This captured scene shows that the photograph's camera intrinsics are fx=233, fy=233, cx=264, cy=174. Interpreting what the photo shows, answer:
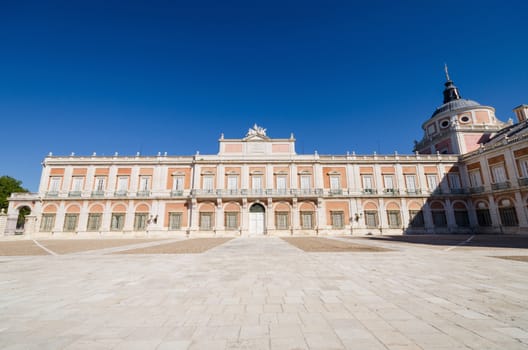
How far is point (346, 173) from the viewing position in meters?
26.6

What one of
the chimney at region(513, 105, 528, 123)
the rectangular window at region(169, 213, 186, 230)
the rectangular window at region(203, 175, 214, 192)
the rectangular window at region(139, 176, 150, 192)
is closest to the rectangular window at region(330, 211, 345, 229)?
the rectangular window at region(203, 175, 214, 192)

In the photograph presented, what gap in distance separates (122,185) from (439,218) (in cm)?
3511

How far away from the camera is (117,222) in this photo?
82.6 ft

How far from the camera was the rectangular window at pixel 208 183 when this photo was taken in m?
25.7

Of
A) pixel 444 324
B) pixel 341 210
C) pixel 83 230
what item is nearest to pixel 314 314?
pixel 444 324

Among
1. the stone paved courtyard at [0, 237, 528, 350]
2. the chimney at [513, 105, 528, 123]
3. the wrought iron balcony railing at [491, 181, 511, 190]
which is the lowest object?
the stone paved courtyard at [0, 237, 528, 350]

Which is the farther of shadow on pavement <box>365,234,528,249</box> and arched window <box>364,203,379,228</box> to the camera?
arched window <box>364,203,379,228</box>

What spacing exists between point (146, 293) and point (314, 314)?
9.92ft

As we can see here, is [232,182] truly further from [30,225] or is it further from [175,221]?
[30,225]

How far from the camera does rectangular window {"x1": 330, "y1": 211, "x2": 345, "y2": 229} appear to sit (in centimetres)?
2512

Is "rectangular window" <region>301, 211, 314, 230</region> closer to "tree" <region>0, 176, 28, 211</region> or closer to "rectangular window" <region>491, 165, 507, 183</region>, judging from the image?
"rectangular window" <region>491, 165, 507, 183</region>

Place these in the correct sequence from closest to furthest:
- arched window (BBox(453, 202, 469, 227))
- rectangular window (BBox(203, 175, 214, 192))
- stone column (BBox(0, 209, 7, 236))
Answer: stone column (BBox(0, 209, 7, 236)) < arched window (BBox(453, 202, 469, 227)) < rectangular window (BBox(203, 175, 214, 192))

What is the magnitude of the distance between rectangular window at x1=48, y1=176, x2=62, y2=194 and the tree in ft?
63.2

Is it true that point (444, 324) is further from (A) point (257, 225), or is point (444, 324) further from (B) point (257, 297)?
(A) point (257, 225)
